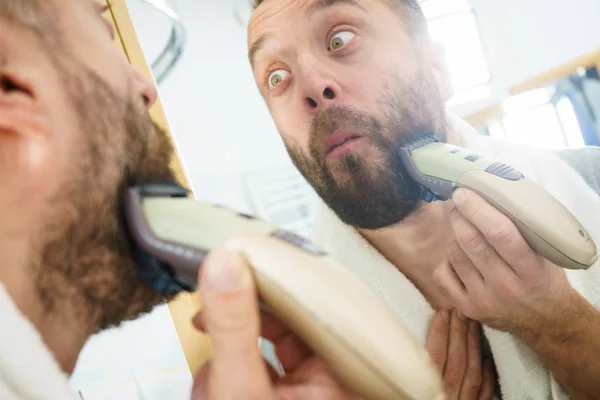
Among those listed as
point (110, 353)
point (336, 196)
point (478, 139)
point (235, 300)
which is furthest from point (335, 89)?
point (110, 353)

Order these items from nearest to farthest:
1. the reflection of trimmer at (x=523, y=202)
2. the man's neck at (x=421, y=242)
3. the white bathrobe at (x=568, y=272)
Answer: the reflection of trimmer at (x=523, y=202)
the white bathrobe at (x=568, y=272)
the man's neck at (x=421, y=242)

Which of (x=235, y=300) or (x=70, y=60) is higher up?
(x=70, y=60)

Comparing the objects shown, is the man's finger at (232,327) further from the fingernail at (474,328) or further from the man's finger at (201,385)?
the fingernail at (474,328)

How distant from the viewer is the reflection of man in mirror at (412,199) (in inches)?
17.4

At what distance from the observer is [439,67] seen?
25.6 inches

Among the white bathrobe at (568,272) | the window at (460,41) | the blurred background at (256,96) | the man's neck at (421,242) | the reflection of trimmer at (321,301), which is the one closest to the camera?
the reflection of trimmer at (321,301)

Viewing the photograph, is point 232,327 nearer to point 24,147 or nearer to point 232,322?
point 232,322

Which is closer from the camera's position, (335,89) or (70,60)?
(70,60)

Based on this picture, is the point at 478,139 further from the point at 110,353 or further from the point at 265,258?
the point at 110,353

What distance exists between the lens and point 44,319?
0.32 meters

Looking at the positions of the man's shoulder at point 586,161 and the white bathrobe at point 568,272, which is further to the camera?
the man's shoulder at point 586,161

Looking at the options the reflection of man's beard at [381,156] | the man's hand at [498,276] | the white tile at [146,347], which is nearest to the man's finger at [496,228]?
the man's hand at [498,276]

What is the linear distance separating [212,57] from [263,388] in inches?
27.0

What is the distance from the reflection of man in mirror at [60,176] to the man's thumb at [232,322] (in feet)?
0.42
